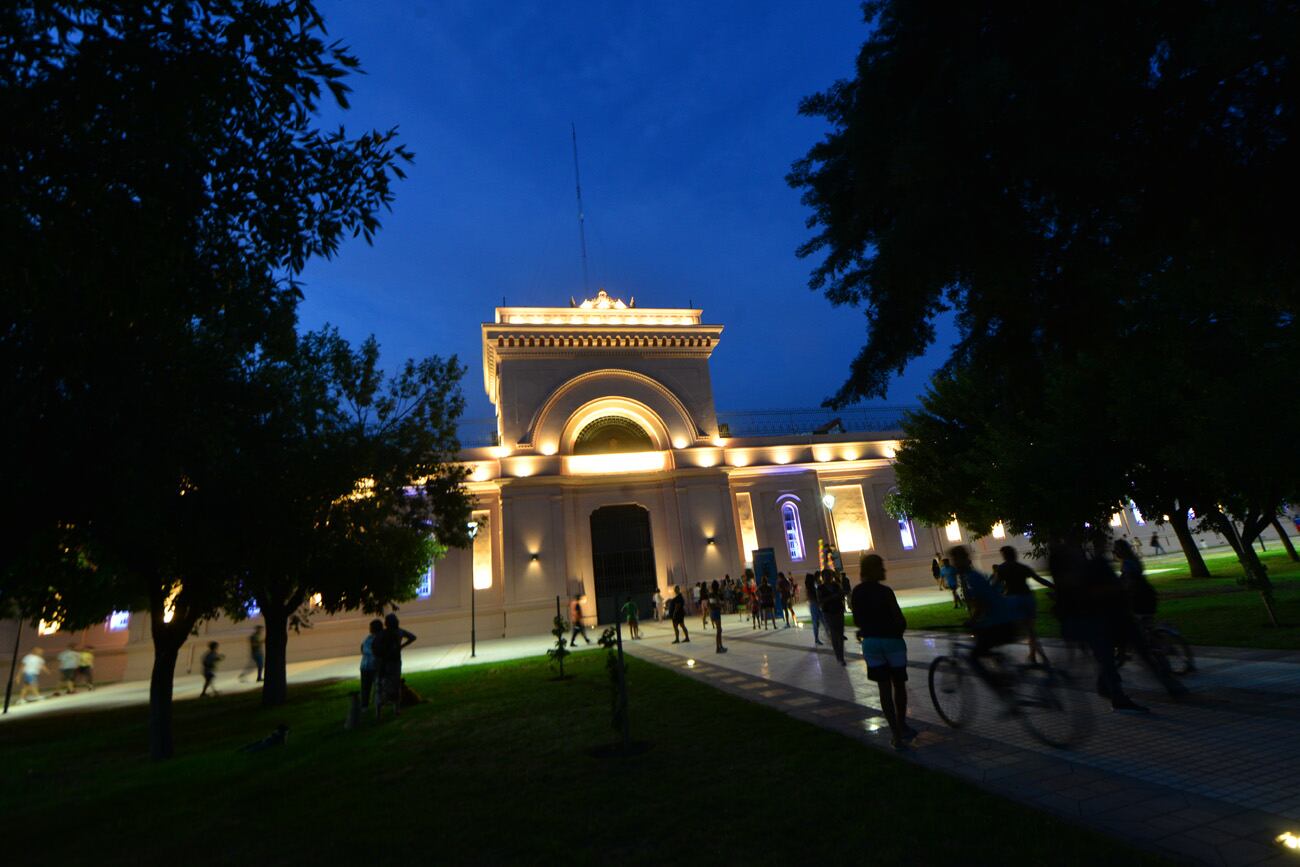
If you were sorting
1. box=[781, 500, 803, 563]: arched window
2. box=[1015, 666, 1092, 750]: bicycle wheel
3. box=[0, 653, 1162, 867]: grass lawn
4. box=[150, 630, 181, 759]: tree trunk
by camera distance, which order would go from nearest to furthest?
box=[0, 653, 1162, 867]: grass lawn → box=[1015, 666, 1092, 750]: bicycle wheel → box=[150, 630, 181, 759]: tree trunk → box=[781, 500, 803, 563]: arched window

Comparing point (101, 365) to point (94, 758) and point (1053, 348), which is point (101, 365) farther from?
point (1053, 348)

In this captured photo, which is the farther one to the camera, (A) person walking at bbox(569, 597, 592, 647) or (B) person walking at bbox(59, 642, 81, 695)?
(B) person walking at bbox(59, 642, 81, 695)

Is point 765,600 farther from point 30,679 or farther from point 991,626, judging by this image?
point 30,679

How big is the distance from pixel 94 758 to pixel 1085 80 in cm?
1508

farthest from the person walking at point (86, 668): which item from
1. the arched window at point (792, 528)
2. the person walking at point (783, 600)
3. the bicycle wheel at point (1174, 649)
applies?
the bicycle wheel at point (1174, 649)

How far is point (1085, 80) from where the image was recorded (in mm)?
2902

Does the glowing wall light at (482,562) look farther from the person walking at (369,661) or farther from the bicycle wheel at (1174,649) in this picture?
the bicycle wheel at (1174,649)

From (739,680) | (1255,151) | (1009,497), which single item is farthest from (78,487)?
(1009,497)

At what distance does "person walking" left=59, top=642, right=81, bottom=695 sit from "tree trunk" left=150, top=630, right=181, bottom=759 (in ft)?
63.7

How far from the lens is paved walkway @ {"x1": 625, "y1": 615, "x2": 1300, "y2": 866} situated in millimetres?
3471

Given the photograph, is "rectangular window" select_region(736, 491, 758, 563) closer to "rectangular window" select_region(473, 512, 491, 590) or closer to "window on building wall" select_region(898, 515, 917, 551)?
"window on building wall" select_region(898, 515, 917, 551)

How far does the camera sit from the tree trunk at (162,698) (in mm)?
9250

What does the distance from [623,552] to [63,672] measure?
888 inches

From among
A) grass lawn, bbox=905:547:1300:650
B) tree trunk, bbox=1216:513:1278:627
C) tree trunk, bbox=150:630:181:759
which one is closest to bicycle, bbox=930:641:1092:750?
grass lawn, bbox=905:547:1300:650
